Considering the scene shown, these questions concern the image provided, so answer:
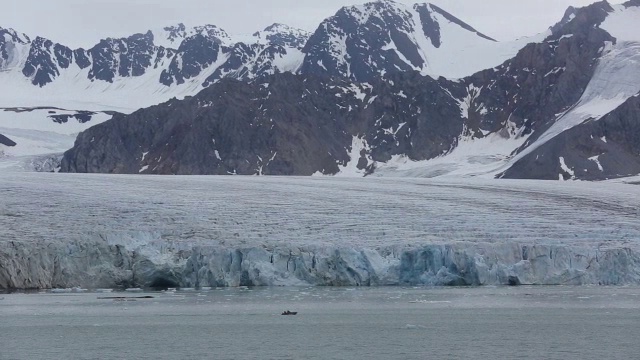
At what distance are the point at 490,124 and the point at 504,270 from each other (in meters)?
150

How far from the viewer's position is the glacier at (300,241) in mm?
38625

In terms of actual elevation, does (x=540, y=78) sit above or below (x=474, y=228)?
above

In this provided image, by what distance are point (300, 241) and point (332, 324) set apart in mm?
10765

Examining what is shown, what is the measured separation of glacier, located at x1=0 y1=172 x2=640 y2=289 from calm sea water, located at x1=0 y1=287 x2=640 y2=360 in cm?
71

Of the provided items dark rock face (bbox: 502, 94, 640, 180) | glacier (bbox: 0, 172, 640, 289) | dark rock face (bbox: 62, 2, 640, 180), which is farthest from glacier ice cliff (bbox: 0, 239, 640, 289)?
dark rock face (bbox: 62, 2, 640, 180)

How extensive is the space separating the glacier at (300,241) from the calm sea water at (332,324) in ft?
2.34

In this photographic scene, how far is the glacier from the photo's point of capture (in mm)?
38625

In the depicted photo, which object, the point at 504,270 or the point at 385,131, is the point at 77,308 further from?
the point at 385,131

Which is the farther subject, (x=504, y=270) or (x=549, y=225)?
(x=549, y=225)

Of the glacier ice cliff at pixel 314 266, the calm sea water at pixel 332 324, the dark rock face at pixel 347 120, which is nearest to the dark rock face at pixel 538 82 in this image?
the dark rock face at pixel 347 120

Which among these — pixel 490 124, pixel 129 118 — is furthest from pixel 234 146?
pixel 490 124

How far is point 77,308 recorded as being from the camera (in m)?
34.3

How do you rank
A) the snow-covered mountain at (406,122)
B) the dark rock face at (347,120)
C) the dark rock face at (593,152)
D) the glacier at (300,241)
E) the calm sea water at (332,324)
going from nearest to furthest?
the calm sea water at (332,324) < the glacier at (300,241) < the dark rock face at (593,152) < the snow-covered mountain at (406,122) < the dark rock face at (347,120)

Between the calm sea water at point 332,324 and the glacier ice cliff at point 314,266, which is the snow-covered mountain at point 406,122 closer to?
the glacier ice cliff at point 314,266
